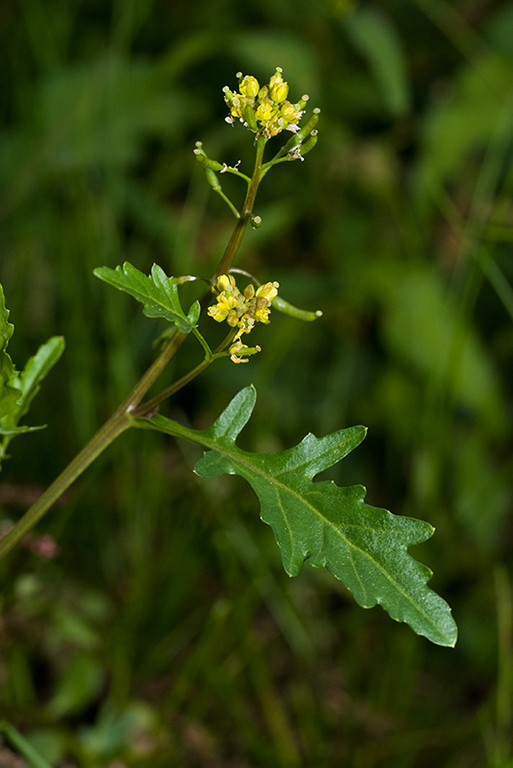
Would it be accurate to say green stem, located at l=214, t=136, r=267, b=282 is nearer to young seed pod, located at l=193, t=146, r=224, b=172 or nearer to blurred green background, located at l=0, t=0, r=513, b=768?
young seed pod, located at l=193, t=146, r=224, b=172

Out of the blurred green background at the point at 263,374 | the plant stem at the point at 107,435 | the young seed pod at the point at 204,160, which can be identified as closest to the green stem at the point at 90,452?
the plant stem at the point at 107,435


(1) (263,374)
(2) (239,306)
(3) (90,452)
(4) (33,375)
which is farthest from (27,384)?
(1) (263,374)

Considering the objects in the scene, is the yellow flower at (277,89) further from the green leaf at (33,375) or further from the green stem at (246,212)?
the green leaf at (33,375)

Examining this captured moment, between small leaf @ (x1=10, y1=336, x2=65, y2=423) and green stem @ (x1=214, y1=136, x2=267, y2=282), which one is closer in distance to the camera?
green stem @ (x1=214, y1=136, x2=267, y2=282)

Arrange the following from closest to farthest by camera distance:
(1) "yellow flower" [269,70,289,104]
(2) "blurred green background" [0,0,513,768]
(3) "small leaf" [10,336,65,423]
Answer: (1) "yellow flower" [269,70,289,104] < (3) "small leaf" [10,336,65,423] < (2) "blurred green background" [0,0,513,768]

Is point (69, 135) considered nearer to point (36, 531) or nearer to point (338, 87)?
point (338, 87)

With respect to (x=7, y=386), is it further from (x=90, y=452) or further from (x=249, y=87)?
(x=249, y=87)

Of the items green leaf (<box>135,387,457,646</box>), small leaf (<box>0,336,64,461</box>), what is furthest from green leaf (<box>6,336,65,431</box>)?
green leaf (<box>135,387,457,646</box>)
